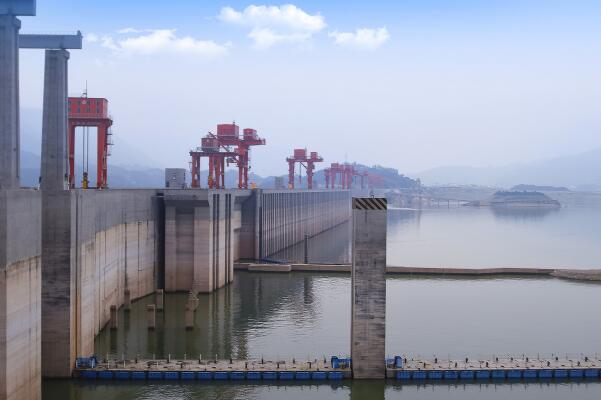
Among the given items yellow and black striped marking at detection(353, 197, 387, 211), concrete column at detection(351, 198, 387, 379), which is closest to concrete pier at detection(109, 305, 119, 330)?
concrete column at detection(351, 198, 387, 379)

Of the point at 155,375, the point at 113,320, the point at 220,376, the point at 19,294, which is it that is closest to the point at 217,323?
the point at 113,320

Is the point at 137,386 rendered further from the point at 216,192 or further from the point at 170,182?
the point at 170,182

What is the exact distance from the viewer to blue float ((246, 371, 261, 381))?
35.7 meters

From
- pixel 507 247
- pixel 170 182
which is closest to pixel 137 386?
pixel 170 182

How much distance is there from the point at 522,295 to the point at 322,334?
95.9 feet

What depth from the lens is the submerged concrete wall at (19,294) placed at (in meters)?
25.3

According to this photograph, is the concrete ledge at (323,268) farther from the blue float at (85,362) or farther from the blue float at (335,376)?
the blue float at (85,362)

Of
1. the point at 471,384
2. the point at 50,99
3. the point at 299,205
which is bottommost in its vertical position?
the point at 471,384

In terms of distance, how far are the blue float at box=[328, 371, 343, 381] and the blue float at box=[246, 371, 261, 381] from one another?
417 cm

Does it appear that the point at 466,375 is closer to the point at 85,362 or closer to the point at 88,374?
the point at 88,374

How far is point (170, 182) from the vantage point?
8569cm

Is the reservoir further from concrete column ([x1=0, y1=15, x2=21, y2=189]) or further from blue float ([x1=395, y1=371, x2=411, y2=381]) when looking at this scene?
concrete column ([x1=0, y1=15, x2=21, y2=189])

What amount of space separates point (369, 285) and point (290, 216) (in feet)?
243

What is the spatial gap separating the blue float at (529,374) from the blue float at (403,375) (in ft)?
23.6
